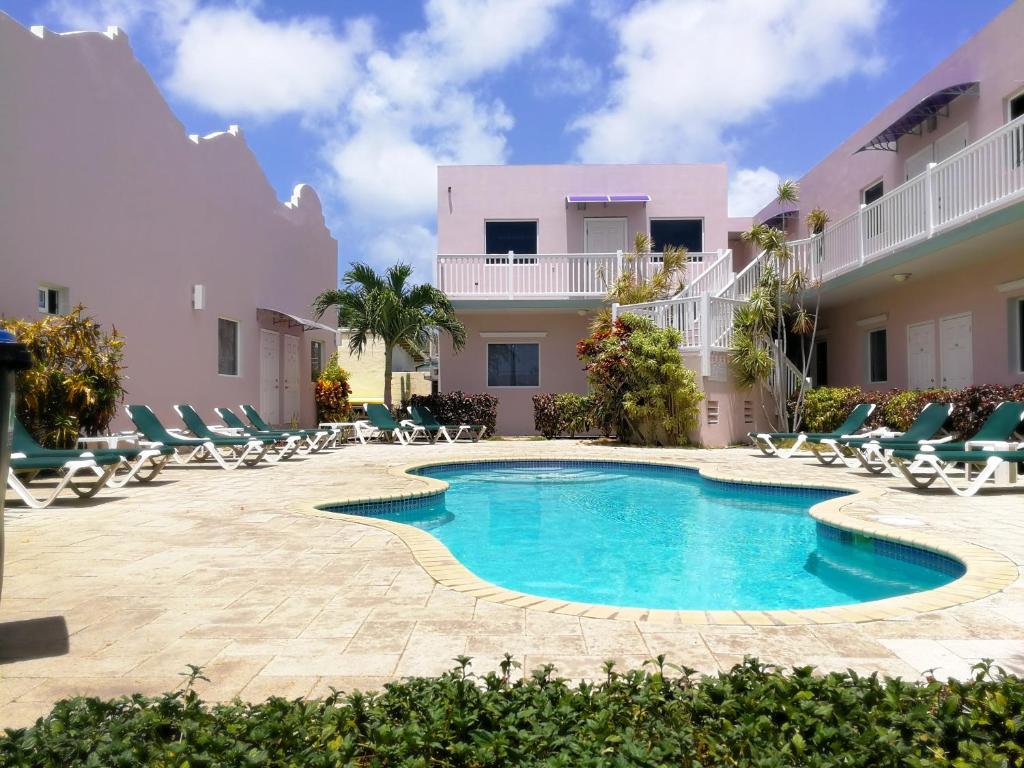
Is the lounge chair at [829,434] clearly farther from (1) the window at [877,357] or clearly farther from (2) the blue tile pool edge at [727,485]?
(1) the window at [877,357]

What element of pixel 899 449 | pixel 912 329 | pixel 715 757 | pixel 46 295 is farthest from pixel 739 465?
pixel 46 295

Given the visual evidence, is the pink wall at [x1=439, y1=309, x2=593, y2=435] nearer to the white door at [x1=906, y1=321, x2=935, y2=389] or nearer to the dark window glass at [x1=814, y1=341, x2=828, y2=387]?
the dark window glass at [x1=814, y1=341, x2=828, y2=387]

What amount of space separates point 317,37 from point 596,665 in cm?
1292

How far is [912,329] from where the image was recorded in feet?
47.1

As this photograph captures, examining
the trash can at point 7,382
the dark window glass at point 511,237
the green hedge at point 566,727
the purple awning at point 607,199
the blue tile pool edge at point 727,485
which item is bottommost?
the blue tile pool edge at point 727,485

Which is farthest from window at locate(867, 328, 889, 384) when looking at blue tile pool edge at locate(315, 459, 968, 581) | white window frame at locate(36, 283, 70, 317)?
white window frame at locate(36, 283, 70, 317)

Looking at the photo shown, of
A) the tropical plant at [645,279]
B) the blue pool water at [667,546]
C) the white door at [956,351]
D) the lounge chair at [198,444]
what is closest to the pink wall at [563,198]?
the tropical plant at [645,279]

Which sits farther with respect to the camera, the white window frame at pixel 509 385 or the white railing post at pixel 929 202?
the white window frame at pixel 509 385

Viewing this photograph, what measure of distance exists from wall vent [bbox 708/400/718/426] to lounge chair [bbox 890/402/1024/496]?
5.84m

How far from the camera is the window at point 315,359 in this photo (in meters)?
19.6

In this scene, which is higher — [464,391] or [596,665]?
[464,391]

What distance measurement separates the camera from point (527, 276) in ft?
60.8

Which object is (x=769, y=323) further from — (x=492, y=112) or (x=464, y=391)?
(x=492, y=112)

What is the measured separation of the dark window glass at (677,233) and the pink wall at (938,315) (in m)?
4.36
